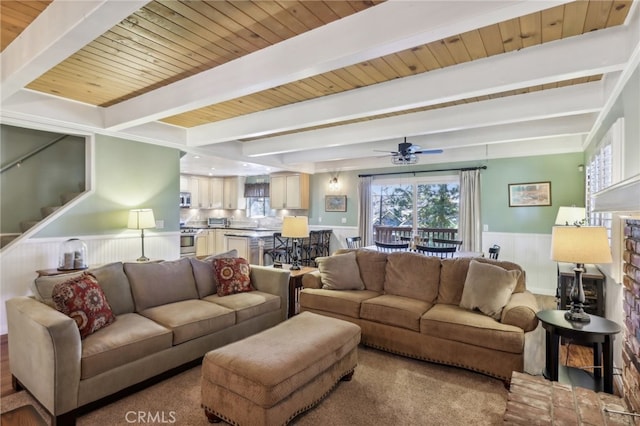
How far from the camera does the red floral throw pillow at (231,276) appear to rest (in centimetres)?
364

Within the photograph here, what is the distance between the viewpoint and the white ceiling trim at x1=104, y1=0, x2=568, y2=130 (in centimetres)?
187

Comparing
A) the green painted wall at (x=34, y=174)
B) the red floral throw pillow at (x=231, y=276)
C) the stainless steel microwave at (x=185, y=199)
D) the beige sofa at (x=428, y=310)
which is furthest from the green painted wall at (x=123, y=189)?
the stainless steel microwave at (x=185, y=199)

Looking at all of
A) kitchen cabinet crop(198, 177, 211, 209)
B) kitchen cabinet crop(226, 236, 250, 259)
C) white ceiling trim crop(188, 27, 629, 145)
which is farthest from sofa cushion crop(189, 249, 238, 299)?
kitchen cabinet crop(198, 177, 211, 209)

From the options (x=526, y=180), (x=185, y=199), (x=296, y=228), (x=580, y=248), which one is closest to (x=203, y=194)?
(x=185, y=199)

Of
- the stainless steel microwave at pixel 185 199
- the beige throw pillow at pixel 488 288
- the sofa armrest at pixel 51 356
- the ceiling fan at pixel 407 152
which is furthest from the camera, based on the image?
the stainless steel microwave at pixel 185 199

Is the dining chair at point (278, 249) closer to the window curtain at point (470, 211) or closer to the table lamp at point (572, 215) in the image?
the window curtain at point (470, 211)

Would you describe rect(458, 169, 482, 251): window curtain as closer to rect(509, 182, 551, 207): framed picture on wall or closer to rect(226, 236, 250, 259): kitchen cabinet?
rect(509, 182, 551, 207): framed picture on wall

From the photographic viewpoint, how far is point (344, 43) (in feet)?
7.43

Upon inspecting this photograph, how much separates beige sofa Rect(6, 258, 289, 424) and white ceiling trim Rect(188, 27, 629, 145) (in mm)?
1992

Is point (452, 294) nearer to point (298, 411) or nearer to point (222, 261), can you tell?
point (298, 411)

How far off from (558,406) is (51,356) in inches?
114

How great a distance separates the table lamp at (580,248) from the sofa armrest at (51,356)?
3.45 m

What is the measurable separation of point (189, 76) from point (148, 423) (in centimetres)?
294

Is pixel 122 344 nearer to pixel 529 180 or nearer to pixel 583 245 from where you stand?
pixel 583 245
